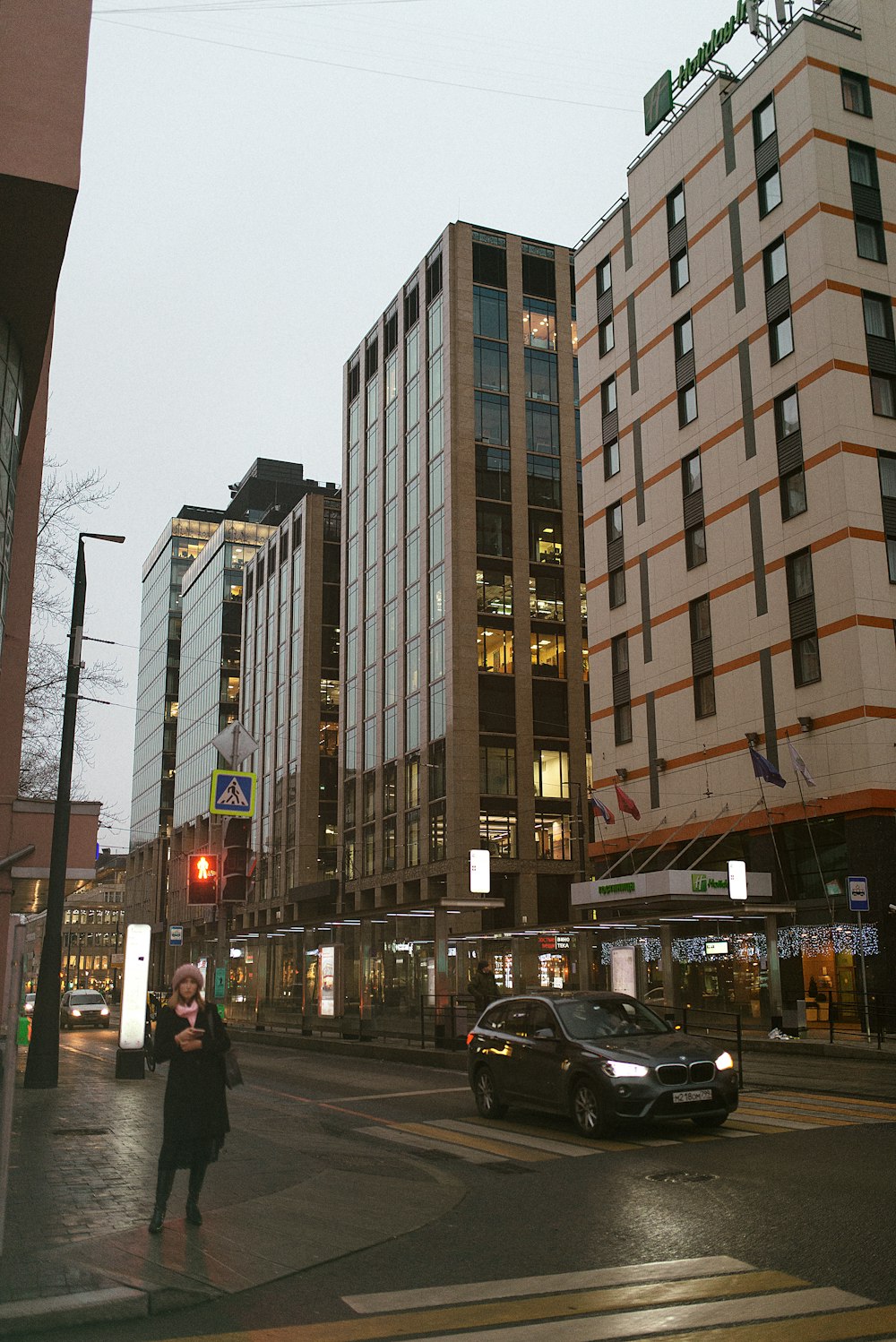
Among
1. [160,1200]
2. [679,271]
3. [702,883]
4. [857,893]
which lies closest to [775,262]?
[679,271]

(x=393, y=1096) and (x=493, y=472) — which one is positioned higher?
(x=493, y=472)

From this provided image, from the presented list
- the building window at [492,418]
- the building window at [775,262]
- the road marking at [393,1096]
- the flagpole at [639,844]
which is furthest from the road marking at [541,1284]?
the building window at [492,418]

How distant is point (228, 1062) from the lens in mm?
8211

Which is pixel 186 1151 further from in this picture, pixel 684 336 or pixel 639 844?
pixel 684 336

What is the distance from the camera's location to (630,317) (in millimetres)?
47562

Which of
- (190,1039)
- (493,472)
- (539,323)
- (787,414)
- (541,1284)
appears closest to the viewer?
(541,1284)

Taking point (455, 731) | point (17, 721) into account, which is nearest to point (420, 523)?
point (455, 731)

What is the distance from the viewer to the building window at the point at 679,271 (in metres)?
44.2

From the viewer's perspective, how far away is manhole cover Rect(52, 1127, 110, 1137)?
12.8 metres

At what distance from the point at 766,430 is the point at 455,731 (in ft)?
77.8

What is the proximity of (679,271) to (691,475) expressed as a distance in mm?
8321

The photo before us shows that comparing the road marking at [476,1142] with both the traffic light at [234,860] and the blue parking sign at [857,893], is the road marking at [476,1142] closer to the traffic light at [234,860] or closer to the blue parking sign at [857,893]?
the traffic light at [234,860]

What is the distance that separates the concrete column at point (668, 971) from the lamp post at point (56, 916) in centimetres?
1782

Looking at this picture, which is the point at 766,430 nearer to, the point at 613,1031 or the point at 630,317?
the point at 630,317
